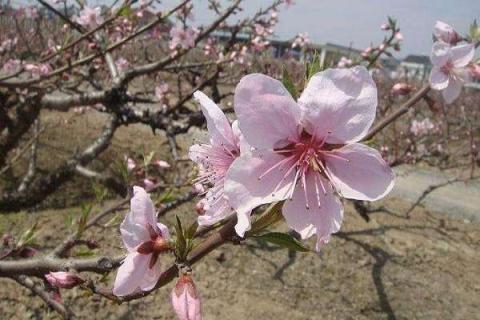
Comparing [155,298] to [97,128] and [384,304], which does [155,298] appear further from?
[97,128]

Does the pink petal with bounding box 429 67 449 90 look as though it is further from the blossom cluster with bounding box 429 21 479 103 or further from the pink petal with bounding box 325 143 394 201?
the pink petal with bounding box 325 143 394 201

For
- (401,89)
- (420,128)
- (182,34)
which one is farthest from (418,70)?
(401,89)

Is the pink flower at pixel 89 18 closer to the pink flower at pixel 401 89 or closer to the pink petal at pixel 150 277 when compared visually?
the pink flower at pixel 401 89

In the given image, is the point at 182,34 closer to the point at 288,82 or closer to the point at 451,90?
the point at 451,90

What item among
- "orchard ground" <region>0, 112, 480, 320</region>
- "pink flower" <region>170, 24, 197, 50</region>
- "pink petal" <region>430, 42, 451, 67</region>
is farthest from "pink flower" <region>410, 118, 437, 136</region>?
"pink petal" <region>430, 42, 451, 67</region>

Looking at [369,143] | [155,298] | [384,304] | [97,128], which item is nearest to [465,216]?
[384,304]

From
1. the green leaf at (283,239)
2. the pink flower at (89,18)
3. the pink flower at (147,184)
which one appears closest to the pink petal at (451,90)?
the green leaf at (283,239)
